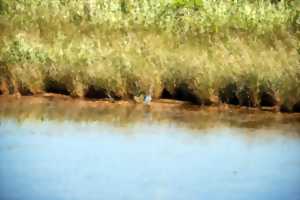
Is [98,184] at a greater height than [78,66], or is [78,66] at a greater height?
[78,66]

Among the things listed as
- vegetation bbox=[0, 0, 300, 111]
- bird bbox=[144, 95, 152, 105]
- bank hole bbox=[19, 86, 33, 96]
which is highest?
vegetation bbox=[0, 0, 300, 111]

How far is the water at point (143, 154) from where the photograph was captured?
370 centimetres

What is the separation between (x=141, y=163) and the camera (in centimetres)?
389

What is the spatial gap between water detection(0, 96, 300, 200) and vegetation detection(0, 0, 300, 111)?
0.16 m

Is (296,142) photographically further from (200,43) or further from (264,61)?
(200,43)

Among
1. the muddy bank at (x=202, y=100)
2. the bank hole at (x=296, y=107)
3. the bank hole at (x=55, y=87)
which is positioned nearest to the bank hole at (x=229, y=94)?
the muddy bank at (x=202, y=100)

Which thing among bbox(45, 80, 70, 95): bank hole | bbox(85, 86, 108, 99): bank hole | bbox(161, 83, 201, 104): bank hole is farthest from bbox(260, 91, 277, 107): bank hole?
bbox(45, 80, 70, 95): bank hole

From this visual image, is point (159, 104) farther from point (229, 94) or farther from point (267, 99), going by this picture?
point (267, 99)

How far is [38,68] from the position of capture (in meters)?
4.49

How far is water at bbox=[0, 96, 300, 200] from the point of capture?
3.70m

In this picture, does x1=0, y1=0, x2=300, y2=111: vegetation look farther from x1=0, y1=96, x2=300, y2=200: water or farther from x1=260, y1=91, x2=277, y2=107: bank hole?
x1=0, y1=96, x2=300, y2=200: water

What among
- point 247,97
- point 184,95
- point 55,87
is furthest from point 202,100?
point 55,87

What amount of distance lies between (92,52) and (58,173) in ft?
3.02

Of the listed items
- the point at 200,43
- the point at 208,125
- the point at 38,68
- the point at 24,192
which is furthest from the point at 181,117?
the point at 24,192
